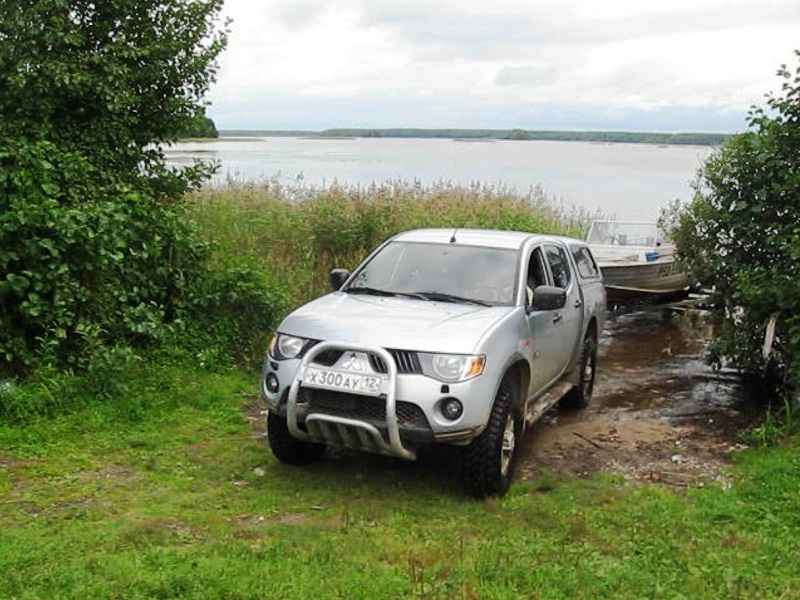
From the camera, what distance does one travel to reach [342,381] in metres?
5.50

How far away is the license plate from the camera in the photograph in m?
5.43

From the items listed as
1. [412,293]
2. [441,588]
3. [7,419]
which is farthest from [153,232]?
[441,588]

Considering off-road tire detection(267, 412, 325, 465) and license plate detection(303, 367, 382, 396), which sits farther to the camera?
off-road tire detection(267, 412, 325, 465)

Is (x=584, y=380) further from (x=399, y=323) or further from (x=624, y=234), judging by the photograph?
(x=624, y=234)

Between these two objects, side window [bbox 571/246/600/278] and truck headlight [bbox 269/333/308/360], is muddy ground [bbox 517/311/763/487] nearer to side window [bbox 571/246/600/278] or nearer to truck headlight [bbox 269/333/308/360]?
side window [bbox 571/246/600/278]

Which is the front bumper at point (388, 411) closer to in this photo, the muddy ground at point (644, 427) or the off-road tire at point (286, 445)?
the off-road tire at point (286, 445)

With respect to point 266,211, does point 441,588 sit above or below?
below

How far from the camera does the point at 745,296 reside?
29.2ft

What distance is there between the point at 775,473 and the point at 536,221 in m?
9.52

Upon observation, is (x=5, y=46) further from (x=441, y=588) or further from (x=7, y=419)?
(x=441, y=588)

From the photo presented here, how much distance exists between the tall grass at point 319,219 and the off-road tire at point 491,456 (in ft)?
17.8

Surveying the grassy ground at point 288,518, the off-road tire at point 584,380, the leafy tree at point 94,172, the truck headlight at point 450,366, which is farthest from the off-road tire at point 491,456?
the leafy tree at point 94,172

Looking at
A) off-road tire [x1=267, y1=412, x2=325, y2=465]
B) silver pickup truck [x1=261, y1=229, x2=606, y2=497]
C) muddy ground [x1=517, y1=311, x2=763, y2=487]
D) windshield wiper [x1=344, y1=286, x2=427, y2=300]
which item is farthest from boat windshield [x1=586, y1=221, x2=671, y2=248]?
off-road tire [x1=267, y1=412, x2=325, y2=465]

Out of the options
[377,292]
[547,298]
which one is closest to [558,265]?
[547,298]
